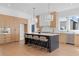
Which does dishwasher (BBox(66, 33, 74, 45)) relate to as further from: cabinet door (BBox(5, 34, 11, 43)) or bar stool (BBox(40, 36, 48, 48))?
cabinet door (BBox(5, 34, 11, 43))

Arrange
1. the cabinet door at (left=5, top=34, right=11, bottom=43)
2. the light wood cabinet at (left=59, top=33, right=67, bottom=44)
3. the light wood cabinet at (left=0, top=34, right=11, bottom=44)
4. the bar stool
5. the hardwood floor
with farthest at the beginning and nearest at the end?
the cabinet door at (left=5, top=34, right=11, bottom=43) < the light wood cabinet at (left=59, top=33, right=67, bottom=44) < the light wood cabinet at (left=0, top=34, right=11, bottom=44) < the bar stool < the hardwood floor

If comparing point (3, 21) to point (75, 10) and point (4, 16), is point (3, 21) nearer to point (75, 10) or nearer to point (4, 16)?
point (4, 16)

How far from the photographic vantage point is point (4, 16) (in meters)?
6.89

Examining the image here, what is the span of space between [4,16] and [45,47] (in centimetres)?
360

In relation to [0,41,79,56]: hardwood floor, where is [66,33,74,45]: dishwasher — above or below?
above

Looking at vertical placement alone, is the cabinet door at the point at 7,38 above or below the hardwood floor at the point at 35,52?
above

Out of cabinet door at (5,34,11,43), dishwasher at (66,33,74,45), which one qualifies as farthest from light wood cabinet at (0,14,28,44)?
dishwasher at (66,33,74,45)

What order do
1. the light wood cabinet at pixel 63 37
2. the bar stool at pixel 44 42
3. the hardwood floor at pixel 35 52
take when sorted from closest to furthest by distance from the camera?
the hardwood floor at pixel 35 52 < the bar stool at pixel 44 42 < the light wood cabinet at pixel 63 37

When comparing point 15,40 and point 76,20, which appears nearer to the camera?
point 76,20

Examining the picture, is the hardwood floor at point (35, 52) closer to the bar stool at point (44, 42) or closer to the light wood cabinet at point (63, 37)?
the bar stool at point (44, 42)

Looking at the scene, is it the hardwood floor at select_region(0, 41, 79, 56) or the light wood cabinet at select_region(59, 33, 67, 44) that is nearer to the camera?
the hardwood floor at select_region(0, 41, 79, 56)

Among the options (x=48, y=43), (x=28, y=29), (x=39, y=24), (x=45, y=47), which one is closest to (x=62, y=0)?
(x=48, y=43)

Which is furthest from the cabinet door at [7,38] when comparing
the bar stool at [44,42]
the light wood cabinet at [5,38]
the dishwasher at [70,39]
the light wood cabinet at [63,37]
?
the dishwasher at [70,39]

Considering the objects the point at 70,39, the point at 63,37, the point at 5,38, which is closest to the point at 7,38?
the point at 5,38
